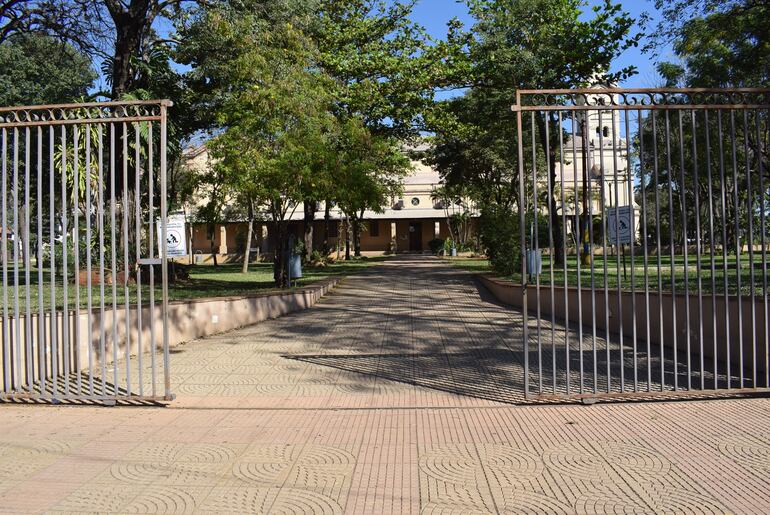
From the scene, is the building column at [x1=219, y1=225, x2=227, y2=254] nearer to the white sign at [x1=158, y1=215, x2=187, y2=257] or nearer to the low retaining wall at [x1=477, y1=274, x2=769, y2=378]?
the white sign at [x1=158, y1=215, x2=187, y2=257]

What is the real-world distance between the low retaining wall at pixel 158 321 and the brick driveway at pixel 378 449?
1017 mm

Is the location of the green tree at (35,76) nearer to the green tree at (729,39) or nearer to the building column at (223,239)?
the green tree at (729,39)

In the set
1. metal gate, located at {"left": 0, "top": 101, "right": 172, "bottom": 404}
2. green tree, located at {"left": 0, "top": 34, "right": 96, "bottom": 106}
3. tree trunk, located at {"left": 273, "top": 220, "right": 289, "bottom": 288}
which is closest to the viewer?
metal gate, located at {"left": 0, "top": 101, "right": 172, "bottom": 404}

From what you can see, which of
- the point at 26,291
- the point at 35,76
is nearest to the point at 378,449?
the point at 26,291

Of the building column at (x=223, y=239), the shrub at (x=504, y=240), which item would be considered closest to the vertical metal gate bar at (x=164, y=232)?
the shrub at (x=504, y=240)

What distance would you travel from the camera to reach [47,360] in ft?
26.6

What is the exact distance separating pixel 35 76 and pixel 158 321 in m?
21.3

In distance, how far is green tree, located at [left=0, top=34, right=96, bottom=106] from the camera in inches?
1001

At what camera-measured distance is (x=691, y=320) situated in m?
9.55

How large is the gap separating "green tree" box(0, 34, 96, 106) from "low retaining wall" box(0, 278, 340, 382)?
15095 mm

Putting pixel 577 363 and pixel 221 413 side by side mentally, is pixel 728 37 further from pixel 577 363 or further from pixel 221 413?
pixel 221 413

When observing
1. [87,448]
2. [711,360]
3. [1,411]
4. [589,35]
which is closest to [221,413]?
[87,448]

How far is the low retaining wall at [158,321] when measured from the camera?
7887mm

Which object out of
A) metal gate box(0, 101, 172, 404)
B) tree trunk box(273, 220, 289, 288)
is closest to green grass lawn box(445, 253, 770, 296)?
metal gate box(0, 101, 172, 404)
